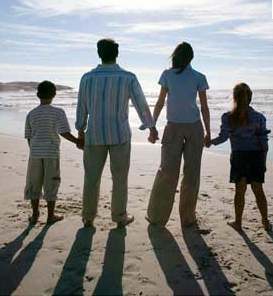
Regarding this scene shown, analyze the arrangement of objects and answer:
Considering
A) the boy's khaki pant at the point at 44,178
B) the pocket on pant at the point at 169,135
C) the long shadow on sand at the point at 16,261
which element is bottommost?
the long shadow on sand at the point at 16,261

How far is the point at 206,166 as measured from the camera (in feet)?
30.1

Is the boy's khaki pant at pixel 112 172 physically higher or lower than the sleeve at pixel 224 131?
lower

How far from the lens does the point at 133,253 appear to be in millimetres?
4340

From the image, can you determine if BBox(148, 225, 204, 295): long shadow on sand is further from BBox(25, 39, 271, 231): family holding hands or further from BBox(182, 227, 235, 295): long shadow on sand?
BBox(25, 39, 271, 231): family holding hands

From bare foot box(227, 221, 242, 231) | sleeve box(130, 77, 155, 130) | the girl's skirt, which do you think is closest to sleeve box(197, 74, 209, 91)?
sleeve box(130, 77, 155, 130)

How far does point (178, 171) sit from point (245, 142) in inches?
31.3

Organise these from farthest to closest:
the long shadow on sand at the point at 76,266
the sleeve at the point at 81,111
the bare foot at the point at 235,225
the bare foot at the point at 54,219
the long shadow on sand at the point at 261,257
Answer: the bare foot at the point at 54,219
the bare foot at the point at 235,225
the sleeve at the point at 81,111
the long shadow on sand at the point at 261,257
the long shadow on sand at the point at 76,266

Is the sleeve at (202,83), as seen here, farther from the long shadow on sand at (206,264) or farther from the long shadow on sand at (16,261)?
the long shadow on sand at (16,261)

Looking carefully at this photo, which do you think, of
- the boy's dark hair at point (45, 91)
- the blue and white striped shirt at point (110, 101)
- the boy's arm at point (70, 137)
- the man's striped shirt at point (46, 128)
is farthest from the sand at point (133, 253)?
the boy's dark hair at point (45, 91)

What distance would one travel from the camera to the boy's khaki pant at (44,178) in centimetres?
522

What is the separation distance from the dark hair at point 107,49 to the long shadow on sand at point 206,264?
2.01 m

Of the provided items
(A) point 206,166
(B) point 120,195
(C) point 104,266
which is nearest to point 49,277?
(C) point 104,266

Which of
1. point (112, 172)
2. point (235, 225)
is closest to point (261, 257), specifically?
point (235, 225)

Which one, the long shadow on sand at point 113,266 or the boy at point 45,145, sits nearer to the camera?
the long shadow on sand at point 113,266
